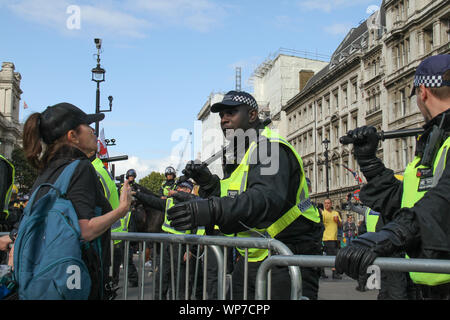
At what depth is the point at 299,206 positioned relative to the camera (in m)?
3.32

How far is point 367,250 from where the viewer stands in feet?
6.10

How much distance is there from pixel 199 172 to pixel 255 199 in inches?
26.8

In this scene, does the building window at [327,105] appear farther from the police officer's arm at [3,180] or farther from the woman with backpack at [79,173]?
the woman with backpack at [79,173]

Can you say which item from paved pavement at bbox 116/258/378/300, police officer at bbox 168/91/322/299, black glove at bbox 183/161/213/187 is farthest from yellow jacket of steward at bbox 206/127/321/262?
paved pavement at bbox 116/258/378/300

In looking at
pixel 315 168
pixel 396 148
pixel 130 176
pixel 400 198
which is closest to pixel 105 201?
pixel 400 198

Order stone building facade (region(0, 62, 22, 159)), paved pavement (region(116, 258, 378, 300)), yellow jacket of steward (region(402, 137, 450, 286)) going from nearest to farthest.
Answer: yellow jacket of steward (region(402, 137, 450, 286)), paved pavement (region(116, 258, 378, 300)), stone building facade (region(0, 62, 22, 159))

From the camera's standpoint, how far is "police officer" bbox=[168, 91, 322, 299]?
2744mm

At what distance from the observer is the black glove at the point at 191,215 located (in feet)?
8.70

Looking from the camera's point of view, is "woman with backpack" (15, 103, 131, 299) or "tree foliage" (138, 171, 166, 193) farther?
"tree foliage" (138, 171, 166, 193)

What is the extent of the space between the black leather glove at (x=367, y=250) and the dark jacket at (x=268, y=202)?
0.93m

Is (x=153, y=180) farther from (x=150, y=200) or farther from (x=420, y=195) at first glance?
(x=420, y=195)

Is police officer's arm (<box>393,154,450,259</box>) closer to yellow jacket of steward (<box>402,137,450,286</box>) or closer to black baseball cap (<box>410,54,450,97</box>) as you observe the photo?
yellow jacket of steward (<box>402,137,450,286</box>)

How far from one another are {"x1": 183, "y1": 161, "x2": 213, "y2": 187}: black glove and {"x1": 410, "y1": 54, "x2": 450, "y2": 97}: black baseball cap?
149 centimetres

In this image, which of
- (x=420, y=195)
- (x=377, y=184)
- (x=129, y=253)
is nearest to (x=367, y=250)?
(x=420, y=195)
